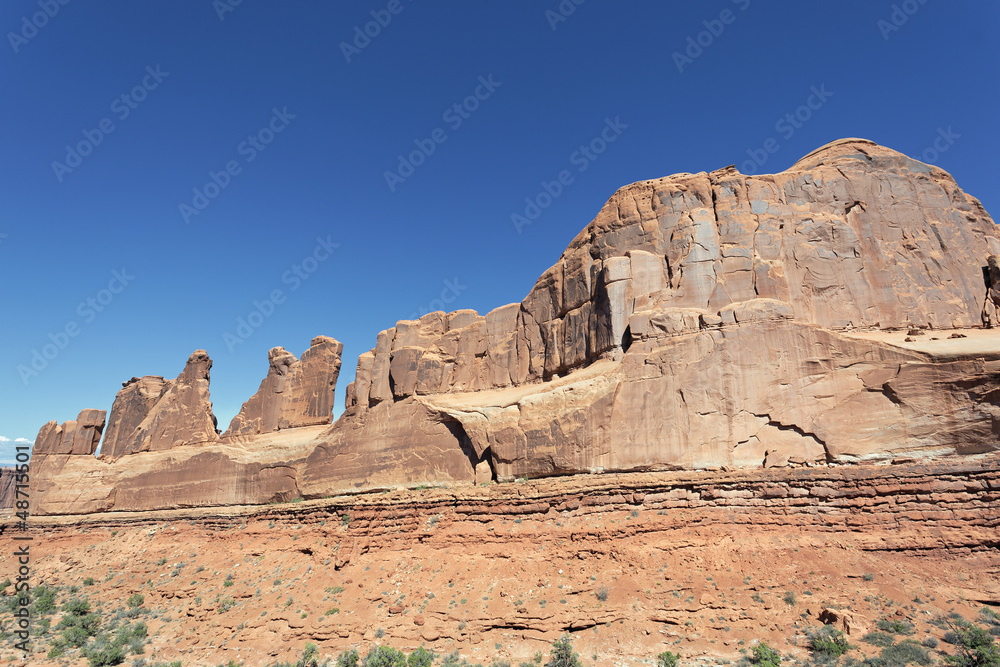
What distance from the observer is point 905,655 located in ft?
44.4

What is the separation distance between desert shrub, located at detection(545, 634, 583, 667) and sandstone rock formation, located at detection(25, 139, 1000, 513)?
267 inches

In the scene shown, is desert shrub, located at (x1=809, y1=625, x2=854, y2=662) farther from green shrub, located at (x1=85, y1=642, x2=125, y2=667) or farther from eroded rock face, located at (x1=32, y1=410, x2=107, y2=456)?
eroded rock face, located at (x1=32, y1=410, x2=107, y2=456)

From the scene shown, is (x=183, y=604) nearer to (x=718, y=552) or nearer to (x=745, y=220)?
(x=718, y=552)

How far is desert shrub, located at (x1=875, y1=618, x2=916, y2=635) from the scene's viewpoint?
14.5 metres

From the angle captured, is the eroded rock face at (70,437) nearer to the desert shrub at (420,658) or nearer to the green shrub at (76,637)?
the green shrub at (76,637)

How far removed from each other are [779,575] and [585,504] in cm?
617

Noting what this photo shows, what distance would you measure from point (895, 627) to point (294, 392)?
31692mm

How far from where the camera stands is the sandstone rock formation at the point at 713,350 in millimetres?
19188

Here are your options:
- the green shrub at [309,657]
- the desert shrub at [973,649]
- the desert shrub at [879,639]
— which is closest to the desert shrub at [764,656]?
the desert shrub at [879,639]

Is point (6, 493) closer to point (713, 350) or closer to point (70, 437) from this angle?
point (70, 437)

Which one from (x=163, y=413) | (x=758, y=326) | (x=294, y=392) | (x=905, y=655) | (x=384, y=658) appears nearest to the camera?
(x=905, y=655)

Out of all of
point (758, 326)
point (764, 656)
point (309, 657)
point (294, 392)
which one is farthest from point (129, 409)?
point (764, 656)

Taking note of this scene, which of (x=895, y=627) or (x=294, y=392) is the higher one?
(x=294, y=392)

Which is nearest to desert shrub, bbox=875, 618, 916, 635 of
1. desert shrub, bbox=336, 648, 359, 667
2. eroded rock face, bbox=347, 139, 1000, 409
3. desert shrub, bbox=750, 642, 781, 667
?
desert shrub, bbox=750, 642, 781, 667
